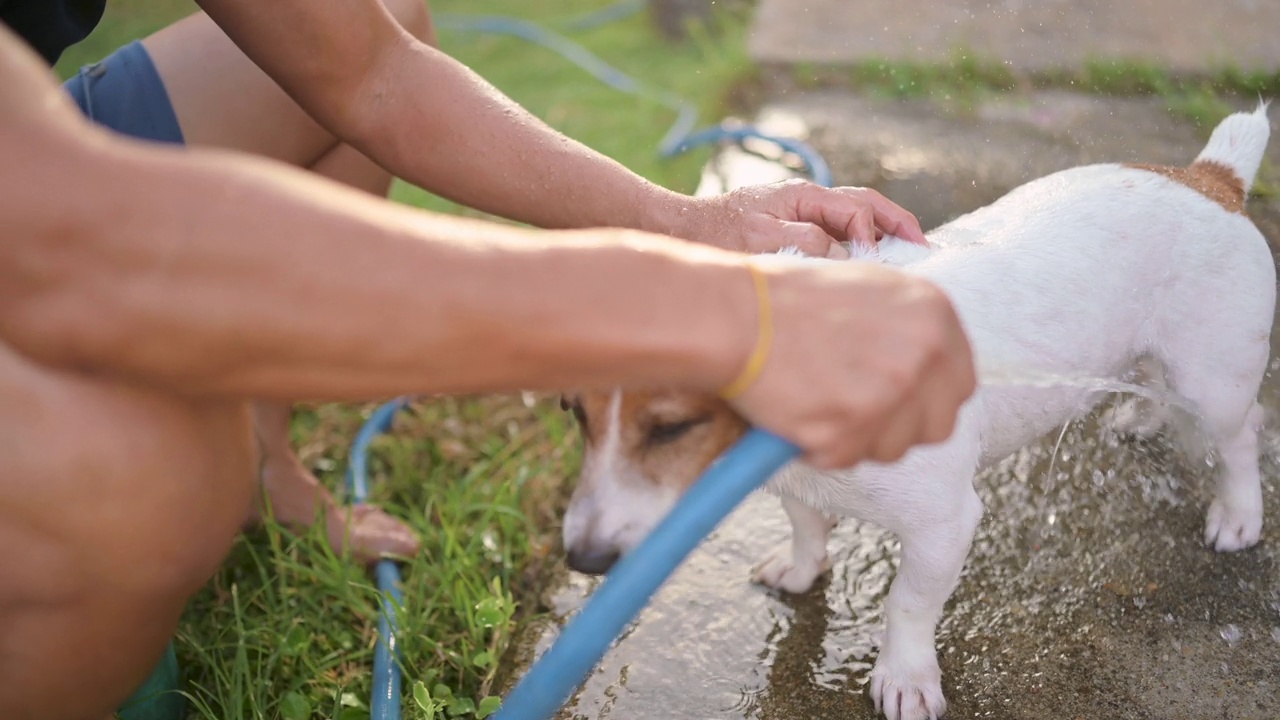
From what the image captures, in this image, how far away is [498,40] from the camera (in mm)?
5520

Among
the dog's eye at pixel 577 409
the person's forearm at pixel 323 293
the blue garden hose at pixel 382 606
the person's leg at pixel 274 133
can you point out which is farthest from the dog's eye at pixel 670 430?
the person's leg at pixel 274 133

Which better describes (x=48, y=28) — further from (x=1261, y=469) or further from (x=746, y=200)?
(x=1261, y=469)

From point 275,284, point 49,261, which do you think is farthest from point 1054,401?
point 49,261

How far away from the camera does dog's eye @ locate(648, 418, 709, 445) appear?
1782mm

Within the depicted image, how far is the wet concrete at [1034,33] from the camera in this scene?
407 centimetres

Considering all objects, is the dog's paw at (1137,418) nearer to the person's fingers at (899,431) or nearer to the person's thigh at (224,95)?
the person's fingers at (899,431)

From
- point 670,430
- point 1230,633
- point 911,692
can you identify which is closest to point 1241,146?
point 1230,633

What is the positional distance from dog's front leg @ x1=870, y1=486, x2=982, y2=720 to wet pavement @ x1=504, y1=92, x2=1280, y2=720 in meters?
0.07

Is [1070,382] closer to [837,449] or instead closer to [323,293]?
[837,449]

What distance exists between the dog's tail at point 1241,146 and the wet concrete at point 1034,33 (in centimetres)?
167

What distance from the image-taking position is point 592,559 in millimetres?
1884

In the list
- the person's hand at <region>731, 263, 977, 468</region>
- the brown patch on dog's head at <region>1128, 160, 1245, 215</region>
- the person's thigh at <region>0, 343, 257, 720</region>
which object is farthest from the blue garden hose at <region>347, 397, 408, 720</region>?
the brown patch on dog's head at <region>1128, 160, 1245, 215</region>

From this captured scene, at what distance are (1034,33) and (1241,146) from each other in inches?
84.6

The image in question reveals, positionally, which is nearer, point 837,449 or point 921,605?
point 837,449
